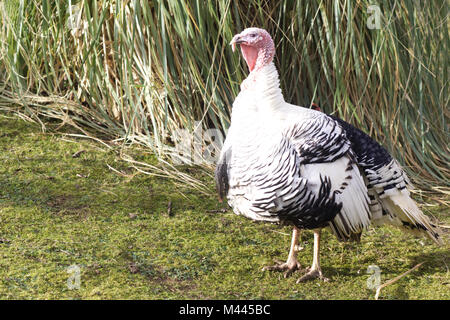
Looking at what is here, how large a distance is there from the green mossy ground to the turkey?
209mm

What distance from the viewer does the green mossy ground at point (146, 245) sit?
263 cm

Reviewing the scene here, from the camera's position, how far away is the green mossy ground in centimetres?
263

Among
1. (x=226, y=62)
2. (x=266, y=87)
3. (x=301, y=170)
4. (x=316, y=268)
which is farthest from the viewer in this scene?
(x=226, y=62)

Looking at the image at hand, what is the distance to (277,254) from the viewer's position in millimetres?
3004

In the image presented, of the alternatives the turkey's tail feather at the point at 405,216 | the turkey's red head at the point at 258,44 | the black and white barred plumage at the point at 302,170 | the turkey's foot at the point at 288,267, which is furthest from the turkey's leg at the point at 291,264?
the turkey's red head at the point at 258,44

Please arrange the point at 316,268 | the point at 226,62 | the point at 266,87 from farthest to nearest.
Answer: the point at 226,62 → the point at 316,268 → the point at 266,87

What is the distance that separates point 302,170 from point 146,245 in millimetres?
838

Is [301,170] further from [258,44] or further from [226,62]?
[226,62]

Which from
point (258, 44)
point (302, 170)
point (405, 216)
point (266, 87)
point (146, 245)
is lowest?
point (146, 245)

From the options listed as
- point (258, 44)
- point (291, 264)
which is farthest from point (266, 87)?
point (291, 264)

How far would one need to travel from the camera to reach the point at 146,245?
9.68ft

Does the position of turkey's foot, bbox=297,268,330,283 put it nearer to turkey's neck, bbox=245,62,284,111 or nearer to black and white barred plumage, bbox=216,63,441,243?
black and white barred plumage, bbox=216,63,441,243

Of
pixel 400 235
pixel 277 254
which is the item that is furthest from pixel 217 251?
pixel 400 235

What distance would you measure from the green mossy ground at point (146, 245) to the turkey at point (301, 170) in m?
0.21
